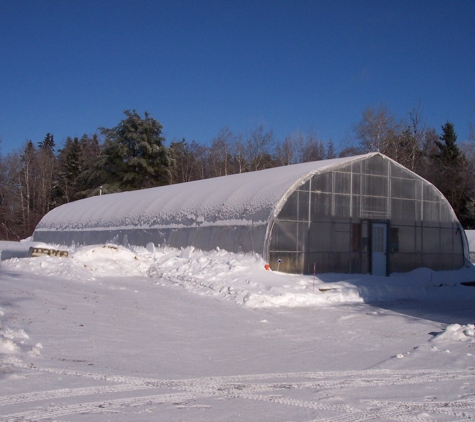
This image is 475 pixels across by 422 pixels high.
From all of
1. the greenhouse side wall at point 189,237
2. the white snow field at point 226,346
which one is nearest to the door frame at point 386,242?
the white snow field at point 226,346

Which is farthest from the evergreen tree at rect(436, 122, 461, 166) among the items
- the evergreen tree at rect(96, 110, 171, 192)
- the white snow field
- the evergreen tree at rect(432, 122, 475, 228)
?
the white snow field

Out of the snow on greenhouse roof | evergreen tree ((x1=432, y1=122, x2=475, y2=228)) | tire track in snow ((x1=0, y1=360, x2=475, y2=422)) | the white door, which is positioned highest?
evergreen tree ((x1=432, y1=122, x2=475, y2=228))

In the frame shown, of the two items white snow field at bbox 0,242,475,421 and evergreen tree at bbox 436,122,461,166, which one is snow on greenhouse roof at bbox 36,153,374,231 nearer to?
white snow field at bbox 0,242,475,421

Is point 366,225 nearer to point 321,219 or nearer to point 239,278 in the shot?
point 321,219

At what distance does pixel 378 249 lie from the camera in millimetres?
20922

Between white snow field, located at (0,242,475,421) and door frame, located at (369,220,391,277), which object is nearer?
white snow field, located at (0,242,475,421)

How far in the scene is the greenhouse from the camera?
726 inches

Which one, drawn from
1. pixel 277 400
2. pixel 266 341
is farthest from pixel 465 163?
pixel 277 400

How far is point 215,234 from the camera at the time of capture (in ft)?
65.6

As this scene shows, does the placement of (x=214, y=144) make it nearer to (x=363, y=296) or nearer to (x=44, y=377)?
(x=363, y=296)

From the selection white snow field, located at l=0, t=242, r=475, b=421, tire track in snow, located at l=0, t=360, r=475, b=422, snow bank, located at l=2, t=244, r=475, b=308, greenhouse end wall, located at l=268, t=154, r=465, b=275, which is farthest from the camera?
greenhouse end wall, located at l=268, t=154, r=465, b=275

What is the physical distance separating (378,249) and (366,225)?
1092mm

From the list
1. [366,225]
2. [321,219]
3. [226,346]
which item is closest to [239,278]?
[321,219]

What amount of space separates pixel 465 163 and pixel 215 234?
33.8 m
